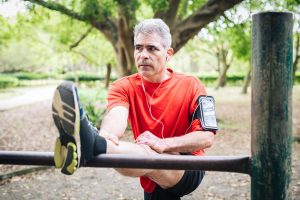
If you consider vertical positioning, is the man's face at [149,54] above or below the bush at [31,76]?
above

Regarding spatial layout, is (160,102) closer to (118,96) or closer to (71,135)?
(118,96)

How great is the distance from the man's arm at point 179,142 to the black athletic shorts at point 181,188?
0.28 m

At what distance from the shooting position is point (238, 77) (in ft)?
138

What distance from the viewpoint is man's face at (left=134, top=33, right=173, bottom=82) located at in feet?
7.75

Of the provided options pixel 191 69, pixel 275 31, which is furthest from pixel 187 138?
pixel 191 69

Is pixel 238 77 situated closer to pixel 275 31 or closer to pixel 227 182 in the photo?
pixel 227 182

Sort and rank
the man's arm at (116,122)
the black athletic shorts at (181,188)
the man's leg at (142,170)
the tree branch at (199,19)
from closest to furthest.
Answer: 1. the man's leg at (142,170)
2. the man's arm at (116,122)
3. the black athletic shorts at (181,188)
4. the tree branch at (199,19)

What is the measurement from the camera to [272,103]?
1311 mm

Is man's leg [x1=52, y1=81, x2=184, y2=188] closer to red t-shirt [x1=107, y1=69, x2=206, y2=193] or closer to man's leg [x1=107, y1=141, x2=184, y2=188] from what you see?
man's leg [x1=107, y1=141, x2=184, y2=188]

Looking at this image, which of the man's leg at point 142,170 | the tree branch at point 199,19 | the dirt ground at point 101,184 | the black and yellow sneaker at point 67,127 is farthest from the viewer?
the tree branch at point 199,19

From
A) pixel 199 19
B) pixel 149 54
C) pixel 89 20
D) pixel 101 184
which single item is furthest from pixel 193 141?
pixel 89 20

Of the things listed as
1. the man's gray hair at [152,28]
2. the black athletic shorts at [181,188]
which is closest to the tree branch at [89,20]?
the man's gray hair at [152,28]

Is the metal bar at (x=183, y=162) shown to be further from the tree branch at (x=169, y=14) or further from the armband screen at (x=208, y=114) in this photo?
the tree branch at (x=169, y=14)

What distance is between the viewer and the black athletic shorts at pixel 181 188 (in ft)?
7.67
